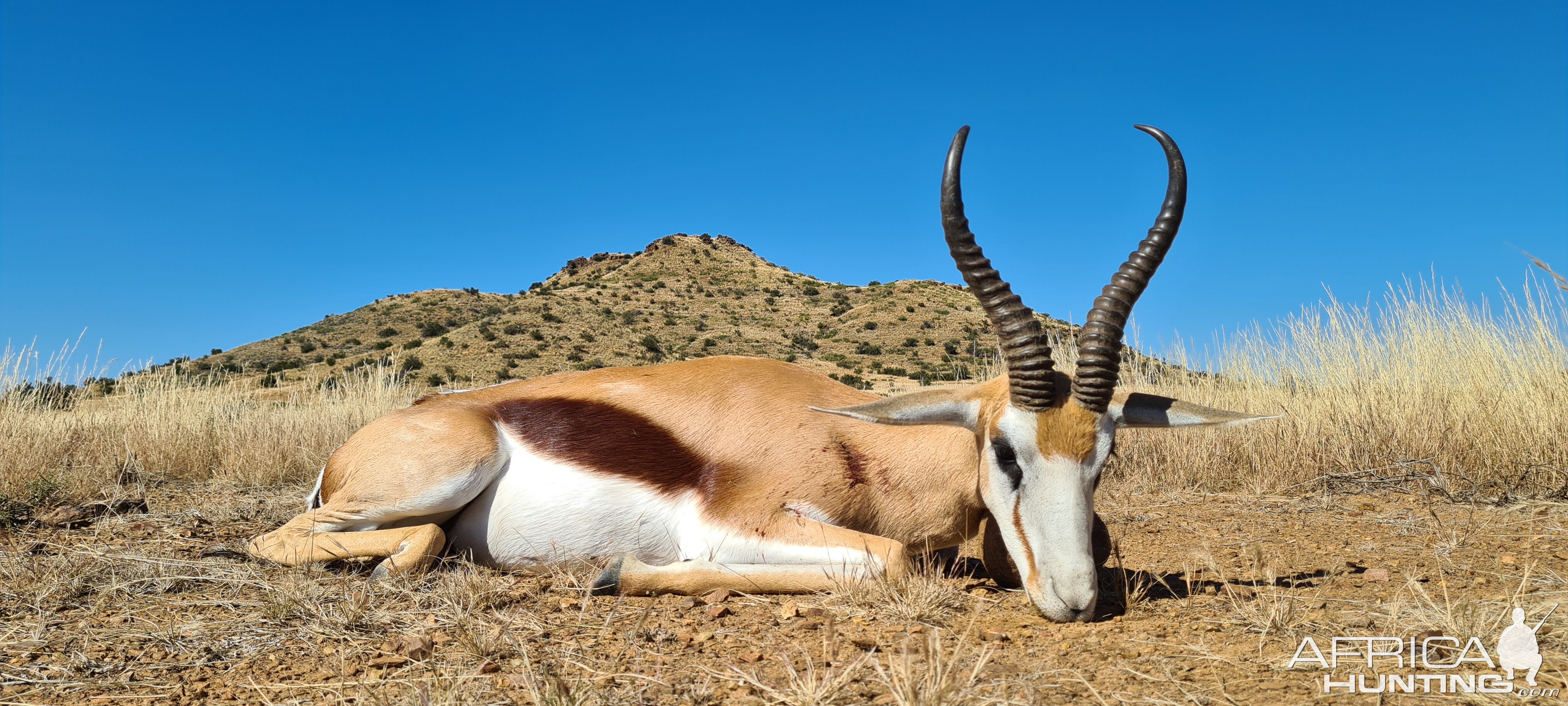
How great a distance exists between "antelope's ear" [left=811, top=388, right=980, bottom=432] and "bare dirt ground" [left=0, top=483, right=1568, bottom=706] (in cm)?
75

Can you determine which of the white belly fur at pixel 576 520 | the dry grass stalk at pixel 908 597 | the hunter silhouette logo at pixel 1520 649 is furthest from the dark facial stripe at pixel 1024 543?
the hunter silhouette logo at pixel 1520 649

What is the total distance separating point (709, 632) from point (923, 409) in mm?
1423

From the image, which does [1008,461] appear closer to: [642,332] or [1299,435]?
[1299,435]

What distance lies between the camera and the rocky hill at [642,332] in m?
40.1

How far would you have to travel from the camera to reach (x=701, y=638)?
3.49m

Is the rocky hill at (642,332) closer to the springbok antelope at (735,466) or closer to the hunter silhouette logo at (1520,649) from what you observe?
the springbok antelope at (735,466)

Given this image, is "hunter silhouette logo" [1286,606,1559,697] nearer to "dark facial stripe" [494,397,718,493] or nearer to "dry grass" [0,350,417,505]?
"dark facial stripe" [494,397,718,493]

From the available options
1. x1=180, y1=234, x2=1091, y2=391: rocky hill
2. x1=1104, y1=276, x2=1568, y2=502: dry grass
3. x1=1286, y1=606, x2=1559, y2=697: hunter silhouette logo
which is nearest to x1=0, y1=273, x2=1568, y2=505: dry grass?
x1=1104, y1=276, x2=1568, y2=502: dry grass

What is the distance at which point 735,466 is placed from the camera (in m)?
4.58

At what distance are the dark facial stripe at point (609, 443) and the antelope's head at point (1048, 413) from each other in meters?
1.14

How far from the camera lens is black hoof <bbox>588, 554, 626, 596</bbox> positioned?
14.0 feet

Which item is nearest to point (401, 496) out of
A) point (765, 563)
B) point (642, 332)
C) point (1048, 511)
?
point (765, 563)

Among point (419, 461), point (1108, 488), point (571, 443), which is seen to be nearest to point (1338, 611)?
point (571, 443)

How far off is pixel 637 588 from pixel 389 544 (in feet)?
4.54
